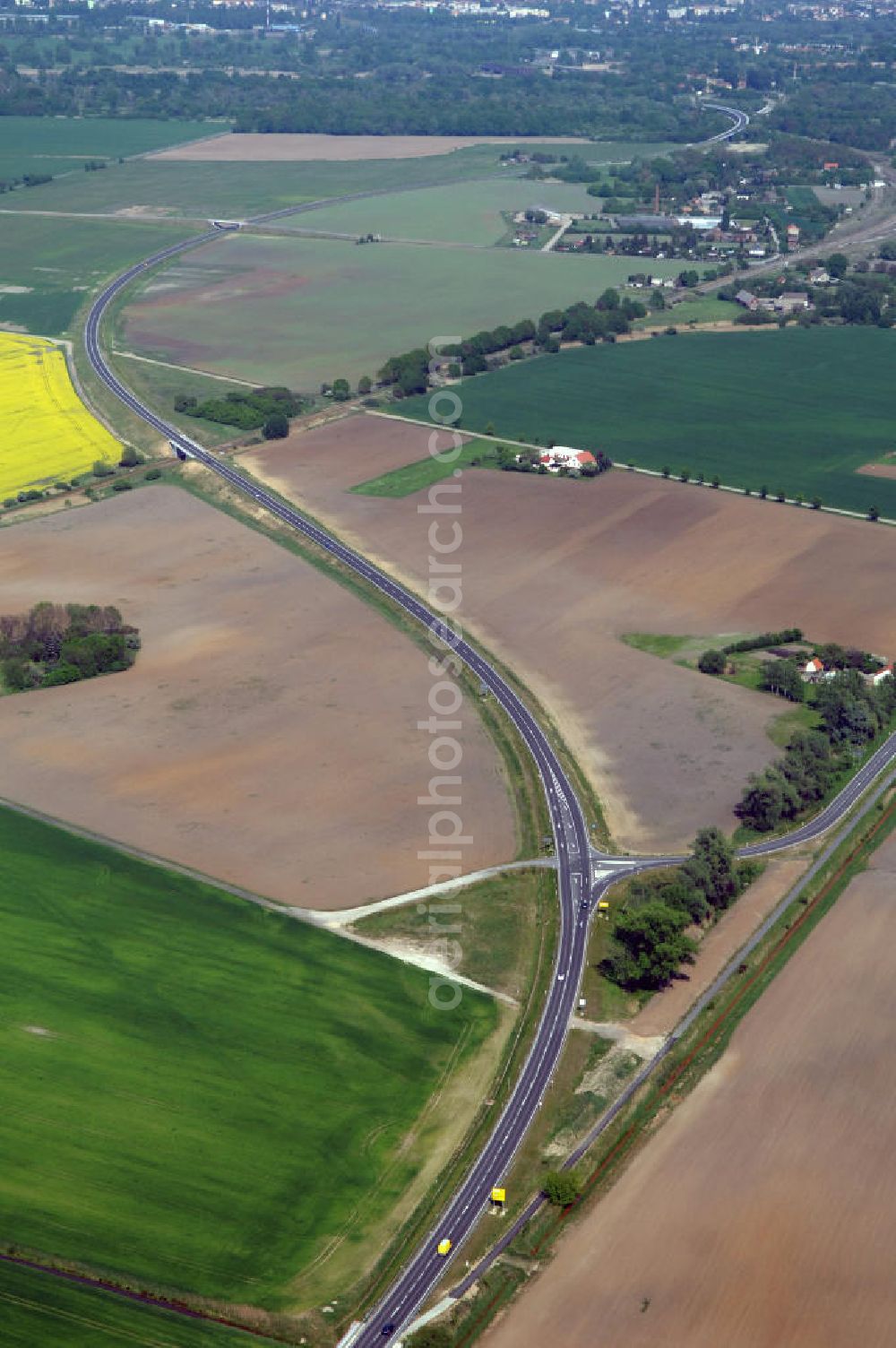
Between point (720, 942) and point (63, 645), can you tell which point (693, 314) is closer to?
point (63, 645)

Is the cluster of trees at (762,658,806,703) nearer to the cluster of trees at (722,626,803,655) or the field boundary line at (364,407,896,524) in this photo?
the cluster of trees at (722,626,803,655)

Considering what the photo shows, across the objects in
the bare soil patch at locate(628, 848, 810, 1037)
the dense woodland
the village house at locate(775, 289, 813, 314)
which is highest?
the village house at locate(775, 289, 813, 314)

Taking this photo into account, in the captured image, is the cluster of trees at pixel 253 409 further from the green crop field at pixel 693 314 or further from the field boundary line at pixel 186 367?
the green crop field at pixel 693 314

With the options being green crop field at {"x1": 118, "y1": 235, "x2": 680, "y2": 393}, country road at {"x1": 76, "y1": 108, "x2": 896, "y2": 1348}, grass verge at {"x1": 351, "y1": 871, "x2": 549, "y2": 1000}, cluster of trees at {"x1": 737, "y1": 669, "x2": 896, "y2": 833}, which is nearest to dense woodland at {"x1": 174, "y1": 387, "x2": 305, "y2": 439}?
green crop field at {"x1": 118, "y1": 235, "x2": 680, "y2": 393}

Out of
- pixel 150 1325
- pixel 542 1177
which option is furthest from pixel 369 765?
pixel 150 1325

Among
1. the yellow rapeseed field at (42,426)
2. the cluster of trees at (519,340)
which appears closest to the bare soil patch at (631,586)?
the cluster of trees at (519,340)

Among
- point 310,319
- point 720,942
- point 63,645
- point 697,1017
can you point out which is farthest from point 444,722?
point 310,319

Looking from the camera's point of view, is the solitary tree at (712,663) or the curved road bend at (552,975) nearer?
the curved road bend at (552,975)

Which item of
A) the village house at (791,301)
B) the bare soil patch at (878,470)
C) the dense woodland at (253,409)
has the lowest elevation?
the bare soil patch at (878,470)
